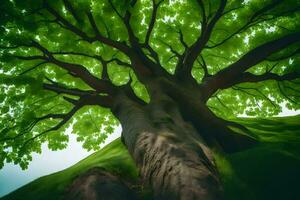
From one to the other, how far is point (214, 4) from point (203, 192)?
6.90 metres

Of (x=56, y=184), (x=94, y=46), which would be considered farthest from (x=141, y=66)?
(x=56, y=184)

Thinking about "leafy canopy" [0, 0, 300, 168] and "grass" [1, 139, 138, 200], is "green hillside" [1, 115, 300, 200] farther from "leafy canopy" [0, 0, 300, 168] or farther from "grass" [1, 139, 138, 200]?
"leafy canopy" [0, 0, 300, 168]

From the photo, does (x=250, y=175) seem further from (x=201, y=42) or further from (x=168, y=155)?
(x=201, y=42)

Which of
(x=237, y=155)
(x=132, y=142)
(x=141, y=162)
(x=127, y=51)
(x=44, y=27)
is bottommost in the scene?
(x=237, y=155)

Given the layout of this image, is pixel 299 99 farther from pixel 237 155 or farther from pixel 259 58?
pixel 237 155

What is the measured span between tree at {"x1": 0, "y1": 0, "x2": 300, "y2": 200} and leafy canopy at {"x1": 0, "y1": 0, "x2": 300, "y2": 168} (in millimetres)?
37

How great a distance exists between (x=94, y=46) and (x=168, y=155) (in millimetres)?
6985

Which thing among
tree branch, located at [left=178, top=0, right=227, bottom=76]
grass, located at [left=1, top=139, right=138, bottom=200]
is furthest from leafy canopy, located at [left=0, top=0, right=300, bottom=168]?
grass, located at [left=1, top=139, right=138, bottom=200]

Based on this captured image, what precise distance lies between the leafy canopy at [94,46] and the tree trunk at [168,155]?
99.9 inches

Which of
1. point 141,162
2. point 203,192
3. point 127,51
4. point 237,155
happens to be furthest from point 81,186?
point 127,51

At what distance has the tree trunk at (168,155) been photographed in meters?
4.61

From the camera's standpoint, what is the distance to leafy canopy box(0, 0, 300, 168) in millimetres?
8727

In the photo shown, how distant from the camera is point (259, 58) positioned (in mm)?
9531

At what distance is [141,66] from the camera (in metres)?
10.2
